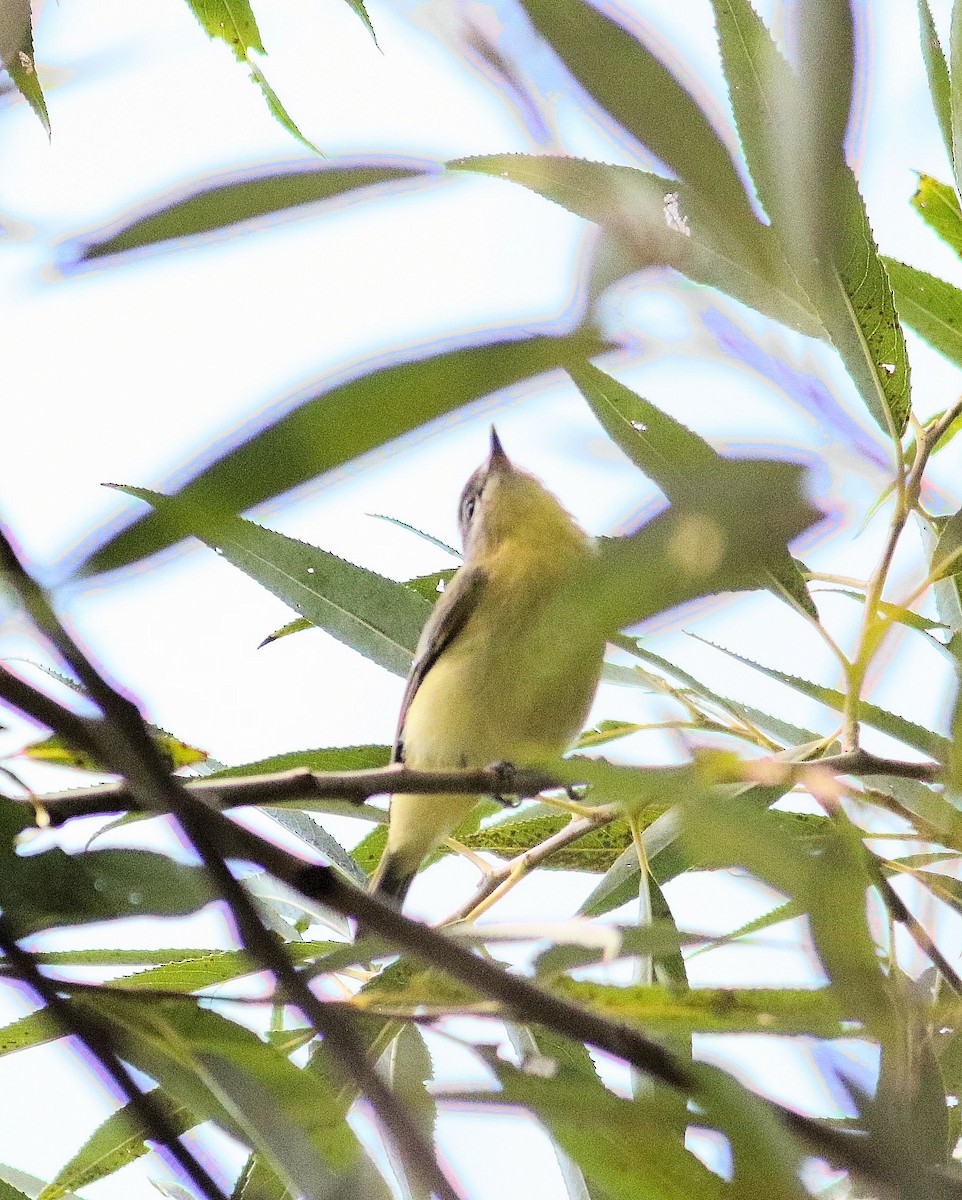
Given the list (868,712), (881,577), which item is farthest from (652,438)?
(868,712)

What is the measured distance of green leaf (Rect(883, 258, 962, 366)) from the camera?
1.82m

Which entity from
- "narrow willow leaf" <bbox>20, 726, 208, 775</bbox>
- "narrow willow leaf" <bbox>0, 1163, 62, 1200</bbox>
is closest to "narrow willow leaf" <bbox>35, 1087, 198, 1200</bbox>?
"narrow willow leaf" <bbox>20, 726, 208, 775</bbox>

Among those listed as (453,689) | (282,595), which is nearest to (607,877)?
(282,595)

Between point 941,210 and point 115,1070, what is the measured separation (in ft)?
5.24

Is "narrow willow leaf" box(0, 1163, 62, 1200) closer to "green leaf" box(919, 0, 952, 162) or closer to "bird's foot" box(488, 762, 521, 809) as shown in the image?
"bird's foot" box(488, 762, 521, 809)

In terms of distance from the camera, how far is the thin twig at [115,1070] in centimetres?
66

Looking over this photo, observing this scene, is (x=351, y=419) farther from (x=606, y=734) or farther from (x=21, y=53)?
(x=606, y=734)

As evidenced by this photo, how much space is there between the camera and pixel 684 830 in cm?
71

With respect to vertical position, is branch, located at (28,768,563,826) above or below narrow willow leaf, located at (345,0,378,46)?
below

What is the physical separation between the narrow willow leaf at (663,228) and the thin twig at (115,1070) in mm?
467

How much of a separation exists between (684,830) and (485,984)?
0.13 m

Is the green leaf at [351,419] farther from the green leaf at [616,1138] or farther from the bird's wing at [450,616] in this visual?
the bird's wing at [450,616]

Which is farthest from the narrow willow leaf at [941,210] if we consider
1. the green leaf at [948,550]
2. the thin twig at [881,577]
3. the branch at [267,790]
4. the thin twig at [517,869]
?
the branch at [267,790]

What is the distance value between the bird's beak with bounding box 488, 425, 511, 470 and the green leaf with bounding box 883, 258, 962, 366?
1.51 meters
